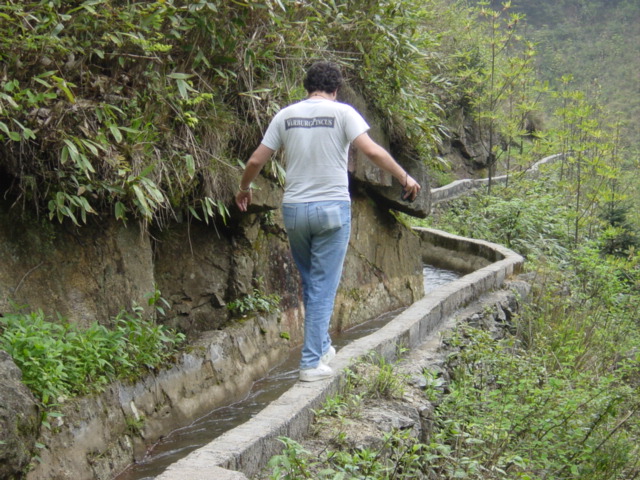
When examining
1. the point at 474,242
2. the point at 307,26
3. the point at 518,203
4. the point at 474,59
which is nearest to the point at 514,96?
the point at 474,59

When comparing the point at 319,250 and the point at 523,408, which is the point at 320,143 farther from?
the point at 523,408

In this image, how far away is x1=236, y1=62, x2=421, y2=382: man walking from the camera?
4621 mm

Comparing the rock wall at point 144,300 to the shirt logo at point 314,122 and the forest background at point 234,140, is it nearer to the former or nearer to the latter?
the forest background at point 234,140

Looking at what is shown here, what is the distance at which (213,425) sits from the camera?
18.0ft

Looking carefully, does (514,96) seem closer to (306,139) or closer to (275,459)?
(306,139)

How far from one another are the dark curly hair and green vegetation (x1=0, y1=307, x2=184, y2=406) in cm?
198

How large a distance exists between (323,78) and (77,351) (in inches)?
89.7

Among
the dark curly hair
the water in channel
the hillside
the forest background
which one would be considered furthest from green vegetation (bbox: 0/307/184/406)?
the hillside

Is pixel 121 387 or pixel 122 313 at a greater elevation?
pixel 122 313

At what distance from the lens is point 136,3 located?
5332 millimetres

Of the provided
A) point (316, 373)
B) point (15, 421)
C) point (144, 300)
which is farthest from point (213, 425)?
point (15, 421)

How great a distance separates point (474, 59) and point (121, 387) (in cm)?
1874

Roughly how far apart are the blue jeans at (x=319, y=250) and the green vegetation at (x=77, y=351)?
123 cm

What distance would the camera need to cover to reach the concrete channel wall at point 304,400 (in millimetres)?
3340
